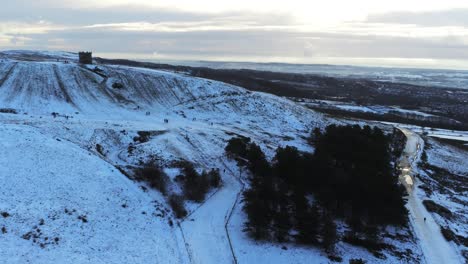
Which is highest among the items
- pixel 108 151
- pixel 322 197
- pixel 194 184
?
pixel 108 151

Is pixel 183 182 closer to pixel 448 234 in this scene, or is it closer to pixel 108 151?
pixel 108 151

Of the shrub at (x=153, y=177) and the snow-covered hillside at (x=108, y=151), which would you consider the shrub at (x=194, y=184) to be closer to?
the snow-covered hillside at (x=108, y=151)

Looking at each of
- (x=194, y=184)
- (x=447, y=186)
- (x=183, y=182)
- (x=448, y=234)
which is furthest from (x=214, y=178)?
(x=447, y=186)

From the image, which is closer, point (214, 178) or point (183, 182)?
point (183, 182)

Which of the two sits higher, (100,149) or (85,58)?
(85,58)

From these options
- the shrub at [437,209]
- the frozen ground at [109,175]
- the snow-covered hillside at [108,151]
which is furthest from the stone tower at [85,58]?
the shrub at [437,209]
